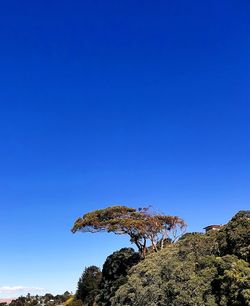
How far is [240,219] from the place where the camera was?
21688 millimetres

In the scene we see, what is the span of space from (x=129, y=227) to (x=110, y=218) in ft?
8.75

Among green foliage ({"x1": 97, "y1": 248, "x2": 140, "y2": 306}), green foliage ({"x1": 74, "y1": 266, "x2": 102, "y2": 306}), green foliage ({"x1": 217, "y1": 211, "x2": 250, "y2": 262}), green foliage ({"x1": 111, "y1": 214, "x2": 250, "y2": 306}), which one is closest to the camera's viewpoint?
green foliage ({"x1": 111, "y1": 214, "x2": 250, "y2": 306})

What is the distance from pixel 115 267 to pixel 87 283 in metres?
16.6

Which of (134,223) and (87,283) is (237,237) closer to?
(134,223)

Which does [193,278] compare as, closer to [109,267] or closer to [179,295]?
[179,295]

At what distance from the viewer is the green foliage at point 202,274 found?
18245mm

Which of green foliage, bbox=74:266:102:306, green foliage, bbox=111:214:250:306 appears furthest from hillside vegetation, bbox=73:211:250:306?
green foliage, bbox=74:266:102:306

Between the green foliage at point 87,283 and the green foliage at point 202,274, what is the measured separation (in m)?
31.7

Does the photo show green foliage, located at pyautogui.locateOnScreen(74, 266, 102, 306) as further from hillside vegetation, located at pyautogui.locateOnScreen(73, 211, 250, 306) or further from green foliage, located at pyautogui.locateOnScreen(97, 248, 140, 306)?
hillside vegetation, located at pyautogui.locateOnScreen(73, 211, 250, 306)

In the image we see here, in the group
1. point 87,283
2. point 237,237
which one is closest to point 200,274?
point 237,237

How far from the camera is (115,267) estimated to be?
41.5 meters

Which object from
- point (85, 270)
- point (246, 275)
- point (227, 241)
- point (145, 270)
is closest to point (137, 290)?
point (145, 270)

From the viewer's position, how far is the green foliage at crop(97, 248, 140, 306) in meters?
40.5

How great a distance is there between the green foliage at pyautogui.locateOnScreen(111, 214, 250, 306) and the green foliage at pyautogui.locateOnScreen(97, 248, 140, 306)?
614 inches
